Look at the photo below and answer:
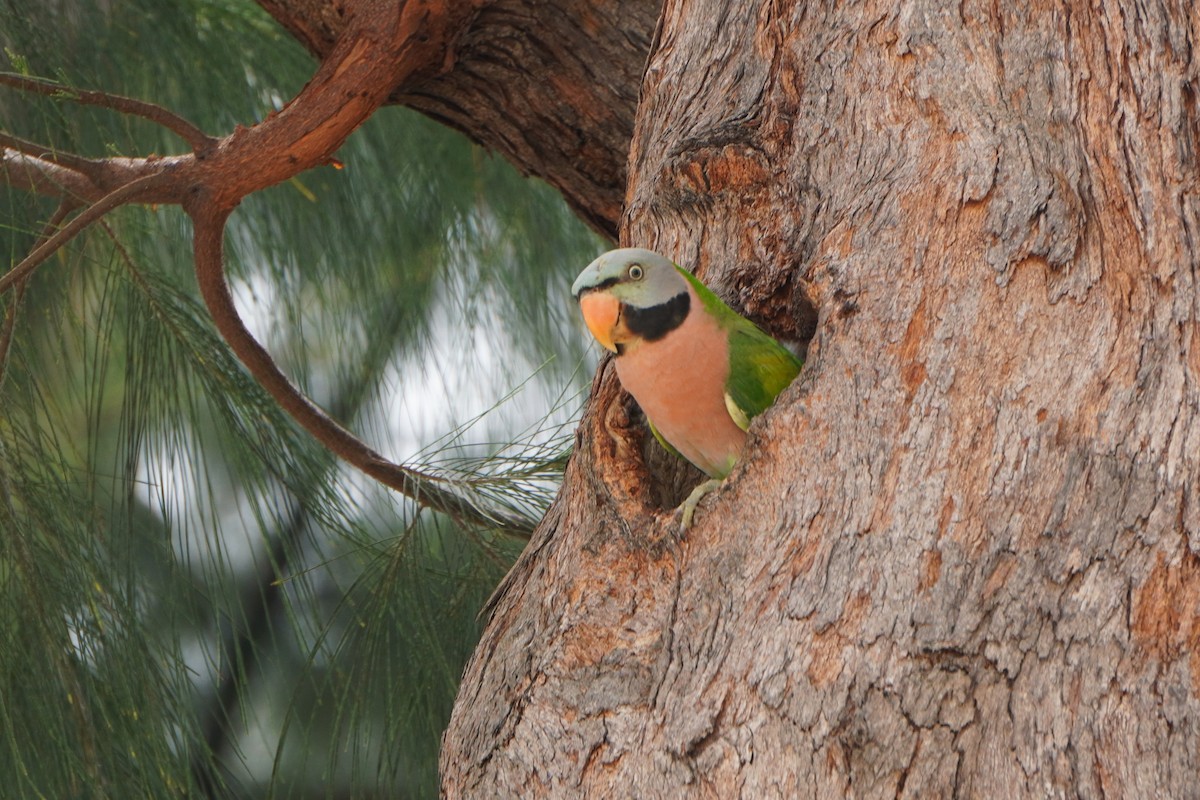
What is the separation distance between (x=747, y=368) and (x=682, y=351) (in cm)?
10

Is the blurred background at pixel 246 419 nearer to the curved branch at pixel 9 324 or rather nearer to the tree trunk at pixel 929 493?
the curved branch at pixel 9 324

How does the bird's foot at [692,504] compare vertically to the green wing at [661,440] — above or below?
below

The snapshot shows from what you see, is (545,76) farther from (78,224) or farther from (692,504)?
(692,504)

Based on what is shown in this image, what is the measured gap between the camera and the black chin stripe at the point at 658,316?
159 centimetres

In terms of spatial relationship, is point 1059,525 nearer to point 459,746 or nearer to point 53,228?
point 459,746

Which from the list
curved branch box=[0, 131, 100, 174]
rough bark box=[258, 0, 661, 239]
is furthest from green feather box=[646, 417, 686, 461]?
curved branch box=[0, 131, 100, 174]

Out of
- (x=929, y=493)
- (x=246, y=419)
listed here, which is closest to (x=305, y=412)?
(x=246, y=419)

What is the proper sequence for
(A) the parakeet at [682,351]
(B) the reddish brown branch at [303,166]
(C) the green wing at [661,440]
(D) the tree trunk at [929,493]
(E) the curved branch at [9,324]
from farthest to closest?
(B) the reddish brown branch at [303,166]
(E) the curved branch at [9,324]
(C) the green wing at [661,440]
(A) the parakeet at [682,351]
(D) the tree trunk at [929,493]

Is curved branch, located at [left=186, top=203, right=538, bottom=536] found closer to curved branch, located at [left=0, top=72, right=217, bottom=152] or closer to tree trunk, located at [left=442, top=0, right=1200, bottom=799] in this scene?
curved branch, located at [left=0, top=72, right=217, bottom=152]

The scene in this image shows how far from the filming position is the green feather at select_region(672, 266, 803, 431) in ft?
5.40

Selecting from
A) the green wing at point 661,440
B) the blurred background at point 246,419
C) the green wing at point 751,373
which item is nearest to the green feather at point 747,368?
the green wing at point 751,373

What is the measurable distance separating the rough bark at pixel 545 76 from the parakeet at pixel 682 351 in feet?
2.84

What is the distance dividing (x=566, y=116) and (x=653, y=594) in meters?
1.28

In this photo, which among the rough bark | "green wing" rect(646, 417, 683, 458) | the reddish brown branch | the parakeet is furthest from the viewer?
→ the rough bark
